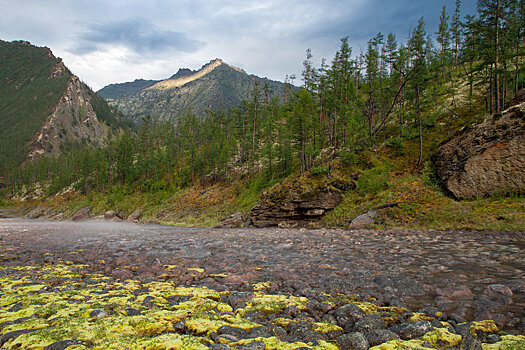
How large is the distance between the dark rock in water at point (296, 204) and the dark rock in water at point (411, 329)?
19.0 metres

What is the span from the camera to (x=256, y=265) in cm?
703

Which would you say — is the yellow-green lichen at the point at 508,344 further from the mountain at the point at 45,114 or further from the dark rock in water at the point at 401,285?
the mountain at the point at 45,114

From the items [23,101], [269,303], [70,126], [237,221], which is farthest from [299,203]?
[23,101]

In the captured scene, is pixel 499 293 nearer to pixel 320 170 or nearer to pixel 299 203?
pixel 299 203

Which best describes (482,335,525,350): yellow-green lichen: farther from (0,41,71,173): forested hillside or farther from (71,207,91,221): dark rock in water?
(0,41,71,173): forested hillside

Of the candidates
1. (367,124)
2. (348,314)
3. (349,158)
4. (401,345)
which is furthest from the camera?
(367,124)

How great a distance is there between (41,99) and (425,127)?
23257 cm

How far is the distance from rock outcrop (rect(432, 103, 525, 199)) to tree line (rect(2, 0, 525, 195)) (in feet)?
20.5

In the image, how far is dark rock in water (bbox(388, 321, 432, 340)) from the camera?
2.88 m

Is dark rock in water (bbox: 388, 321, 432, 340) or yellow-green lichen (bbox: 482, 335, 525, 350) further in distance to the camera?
dark rock in water (bbox: 388, 321, 432, 340)

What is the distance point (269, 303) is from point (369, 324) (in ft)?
5.18

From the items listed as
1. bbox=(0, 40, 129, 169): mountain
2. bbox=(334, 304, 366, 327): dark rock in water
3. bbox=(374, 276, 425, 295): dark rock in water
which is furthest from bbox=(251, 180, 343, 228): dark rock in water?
bbox=(0, 40, 129, 169): mountain

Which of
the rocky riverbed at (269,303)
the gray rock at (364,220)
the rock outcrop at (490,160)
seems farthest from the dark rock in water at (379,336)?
the rock outcrop at (490,160)

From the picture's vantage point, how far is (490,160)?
14492 millimetres
